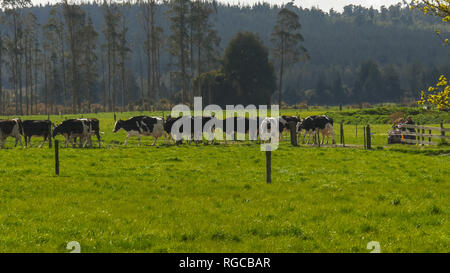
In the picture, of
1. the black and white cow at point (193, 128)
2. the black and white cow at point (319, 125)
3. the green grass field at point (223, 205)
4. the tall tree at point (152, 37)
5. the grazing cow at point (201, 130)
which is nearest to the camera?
the green grass field at point (223, 205)

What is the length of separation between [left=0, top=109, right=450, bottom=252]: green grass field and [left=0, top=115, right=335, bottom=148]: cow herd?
811 cm

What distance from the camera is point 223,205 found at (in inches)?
486

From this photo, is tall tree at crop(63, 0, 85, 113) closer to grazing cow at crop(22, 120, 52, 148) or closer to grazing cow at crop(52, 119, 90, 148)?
grazing cow at crop(22, 120, 52, 148)

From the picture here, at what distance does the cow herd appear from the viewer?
3027cm

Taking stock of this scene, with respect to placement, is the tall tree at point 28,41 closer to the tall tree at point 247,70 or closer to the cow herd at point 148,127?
the tall tree at point 247,70

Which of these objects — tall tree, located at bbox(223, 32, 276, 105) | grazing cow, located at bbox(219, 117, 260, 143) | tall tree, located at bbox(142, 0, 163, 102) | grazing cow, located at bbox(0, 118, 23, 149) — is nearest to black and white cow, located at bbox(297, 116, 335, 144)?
grazing cow, located at bbox(219, 117, 260, 143)

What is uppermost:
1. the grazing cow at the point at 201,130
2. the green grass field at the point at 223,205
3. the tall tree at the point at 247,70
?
the tall tree at the point at 247,70

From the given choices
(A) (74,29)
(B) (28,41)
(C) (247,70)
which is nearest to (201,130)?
(C) (247,70)

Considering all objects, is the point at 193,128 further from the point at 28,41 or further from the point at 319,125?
the point at 28,41

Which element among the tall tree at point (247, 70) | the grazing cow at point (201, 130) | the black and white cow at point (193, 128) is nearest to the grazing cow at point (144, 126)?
the black and white cow at point (193, 128)

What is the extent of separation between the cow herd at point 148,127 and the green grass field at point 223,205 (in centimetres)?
811

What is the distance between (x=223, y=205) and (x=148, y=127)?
21.2m

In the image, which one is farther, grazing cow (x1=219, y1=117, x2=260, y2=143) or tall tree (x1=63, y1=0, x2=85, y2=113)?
tall tree (x1=63, y1=0, x2=85, y2=113)

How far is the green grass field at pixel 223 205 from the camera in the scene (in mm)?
8898
